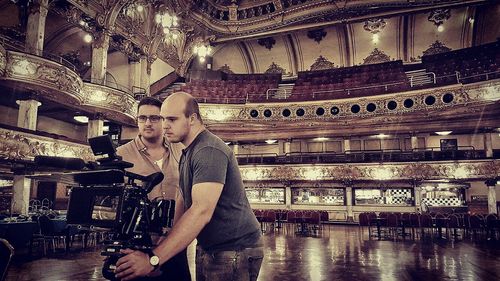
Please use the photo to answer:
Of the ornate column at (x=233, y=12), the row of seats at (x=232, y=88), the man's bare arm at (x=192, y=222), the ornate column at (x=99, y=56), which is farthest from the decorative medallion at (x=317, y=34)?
the man's bare arm at (x=192, y=222)

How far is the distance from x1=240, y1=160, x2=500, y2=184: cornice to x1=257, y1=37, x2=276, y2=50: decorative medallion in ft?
34.2

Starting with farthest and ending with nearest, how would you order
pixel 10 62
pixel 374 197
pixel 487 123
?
1. pixel 374 197
2. pixel 487 123
3. pixel 10 62

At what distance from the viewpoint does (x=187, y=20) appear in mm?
20062

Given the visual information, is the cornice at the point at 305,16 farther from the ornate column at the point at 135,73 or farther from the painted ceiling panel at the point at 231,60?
the ornate column at the point at 135,73

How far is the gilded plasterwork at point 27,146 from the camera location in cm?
1034

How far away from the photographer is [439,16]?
795 inches

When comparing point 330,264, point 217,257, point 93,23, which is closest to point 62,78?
point 93,23

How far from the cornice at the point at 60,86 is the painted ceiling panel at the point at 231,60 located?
33.2 feet

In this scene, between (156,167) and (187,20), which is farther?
(187,20)

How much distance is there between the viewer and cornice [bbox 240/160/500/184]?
14749 millimetres

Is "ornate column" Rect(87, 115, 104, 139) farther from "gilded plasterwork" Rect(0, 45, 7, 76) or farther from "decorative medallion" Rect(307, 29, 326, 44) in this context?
"decorative medallion" Rect(307, 29, 326, 44)

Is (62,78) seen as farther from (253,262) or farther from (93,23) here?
(253,262)

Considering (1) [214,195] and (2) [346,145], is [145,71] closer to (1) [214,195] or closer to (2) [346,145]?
(2) [346,145]

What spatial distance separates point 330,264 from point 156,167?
Answer: 506 centimetres
